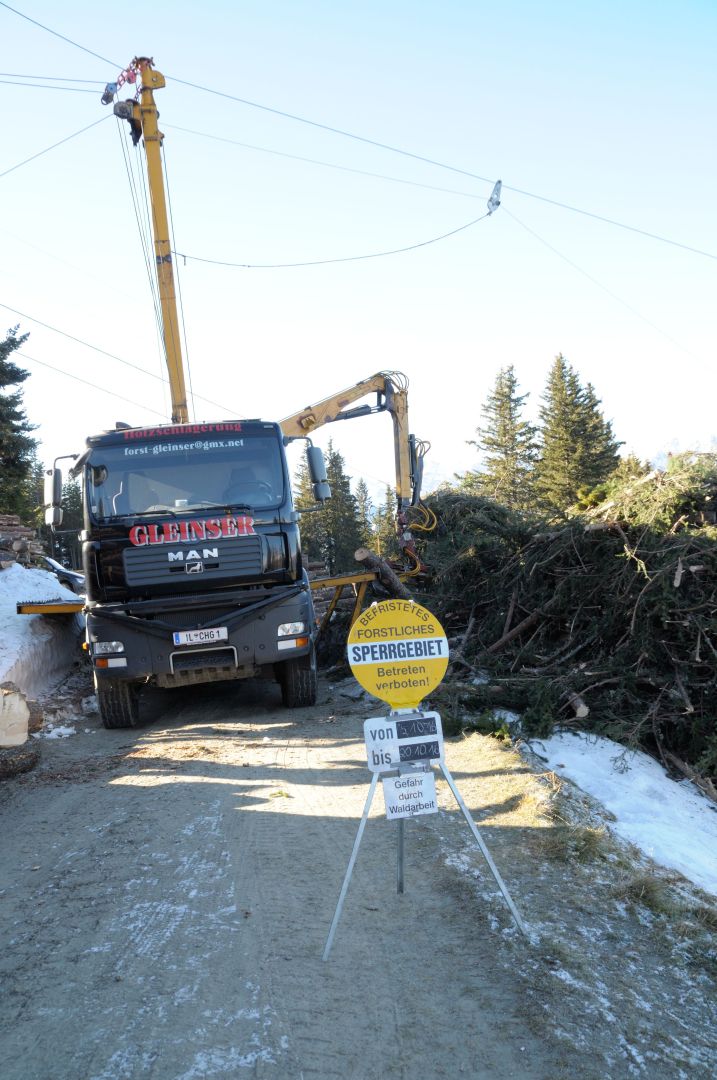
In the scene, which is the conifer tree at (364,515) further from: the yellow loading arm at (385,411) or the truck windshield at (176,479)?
the truck windshield at (176,479)

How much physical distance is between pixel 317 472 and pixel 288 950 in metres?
6.55

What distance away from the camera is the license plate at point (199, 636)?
28.7 ft

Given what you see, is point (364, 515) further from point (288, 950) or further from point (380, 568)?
point (288, 950)

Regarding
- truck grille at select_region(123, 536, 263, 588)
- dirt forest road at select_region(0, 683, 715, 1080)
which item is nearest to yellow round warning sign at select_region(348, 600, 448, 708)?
dirt forest road at select_region(0, 683, 715, 1080)

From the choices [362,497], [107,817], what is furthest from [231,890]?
[362,497]

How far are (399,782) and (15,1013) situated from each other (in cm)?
203

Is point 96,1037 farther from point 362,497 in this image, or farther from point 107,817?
point 362,497

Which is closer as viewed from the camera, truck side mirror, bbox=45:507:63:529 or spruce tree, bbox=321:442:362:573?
truck side mirror, bbox=45:507:63:529

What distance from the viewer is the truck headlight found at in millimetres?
8781

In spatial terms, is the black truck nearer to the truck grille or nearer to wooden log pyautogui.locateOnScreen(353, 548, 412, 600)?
the truck grille

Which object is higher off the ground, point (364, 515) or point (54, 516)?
point (364, 515)

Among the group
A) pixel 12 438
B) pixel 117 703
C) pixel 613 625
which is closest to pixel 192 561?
pixel 117 703

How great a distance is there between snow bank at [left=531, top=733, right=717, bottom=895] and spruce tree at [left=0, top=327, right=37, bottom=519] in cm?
2860

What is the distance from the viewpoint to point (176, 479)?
8.97 m
